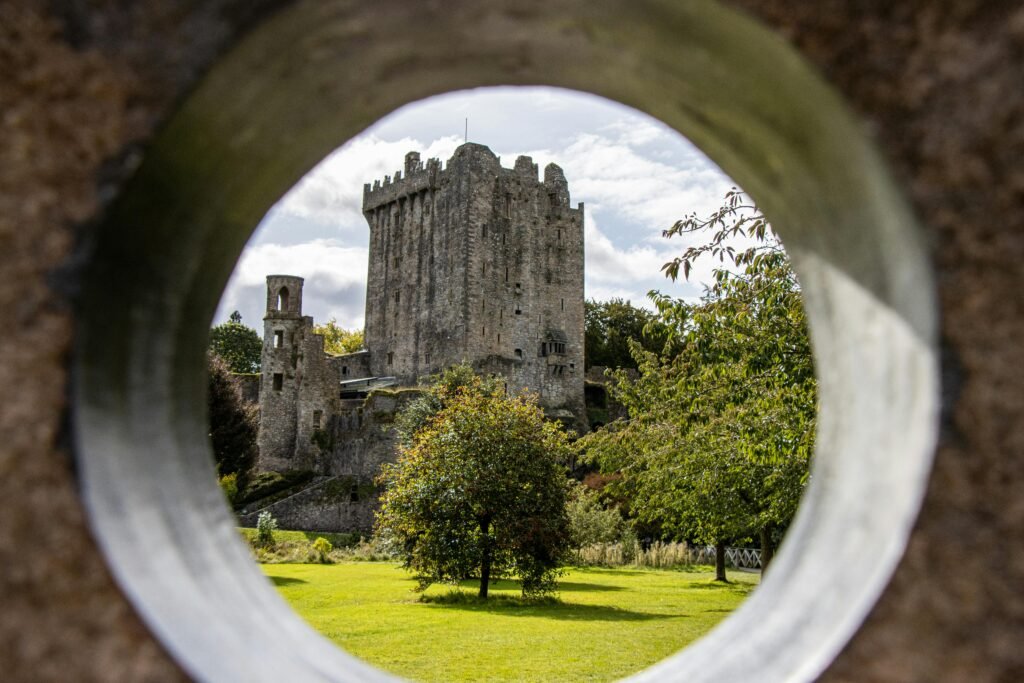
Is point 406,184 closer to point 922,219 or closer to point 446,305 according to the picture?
point 446,305

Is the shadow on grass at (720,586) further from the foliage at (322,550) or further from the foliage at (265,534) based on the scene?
the foliage at (265,534)

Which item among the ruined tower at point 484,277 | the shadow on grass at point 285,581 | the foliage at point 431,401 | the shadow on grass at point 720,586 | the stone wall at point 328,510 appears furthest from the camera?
the ruined tower at point 484,277

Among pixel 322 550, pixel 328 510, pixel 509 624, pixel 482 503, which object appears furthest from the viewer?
pixel 328 510

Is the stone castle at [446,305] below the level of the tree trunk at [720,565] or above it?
above

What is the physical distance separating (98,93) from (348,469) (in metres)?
43.4

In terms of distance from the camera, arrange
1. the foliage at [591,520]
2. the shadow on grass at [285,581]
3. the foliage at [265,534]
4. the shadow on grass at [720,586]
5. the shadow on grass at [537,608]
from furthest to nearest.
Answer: the foliage at [265,534] → the foliage at [591,520] → the shadow on grass at [720,586] → the shadow on grass at [285,581] → the shadow on grass at [537,608]

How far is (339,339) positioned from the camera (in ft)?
245

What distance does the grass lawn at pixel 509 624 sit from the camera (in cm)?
944

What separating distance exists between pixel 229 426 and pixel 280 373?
13179 millimetres

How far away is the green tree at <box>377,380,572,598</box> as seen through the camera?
16.9 m

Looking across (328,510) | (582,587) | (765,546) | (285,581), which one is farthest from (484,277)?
(765,546)

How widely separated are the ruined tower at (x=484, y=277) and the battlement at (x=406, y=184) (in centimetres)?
9

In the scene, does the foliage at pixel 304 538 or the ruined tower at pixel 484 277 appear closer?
the foliage at pixel 304 538

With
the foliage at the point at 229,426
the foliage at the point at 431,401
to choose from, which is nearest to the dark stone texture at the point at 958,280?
the foliage at the point at 431,401
